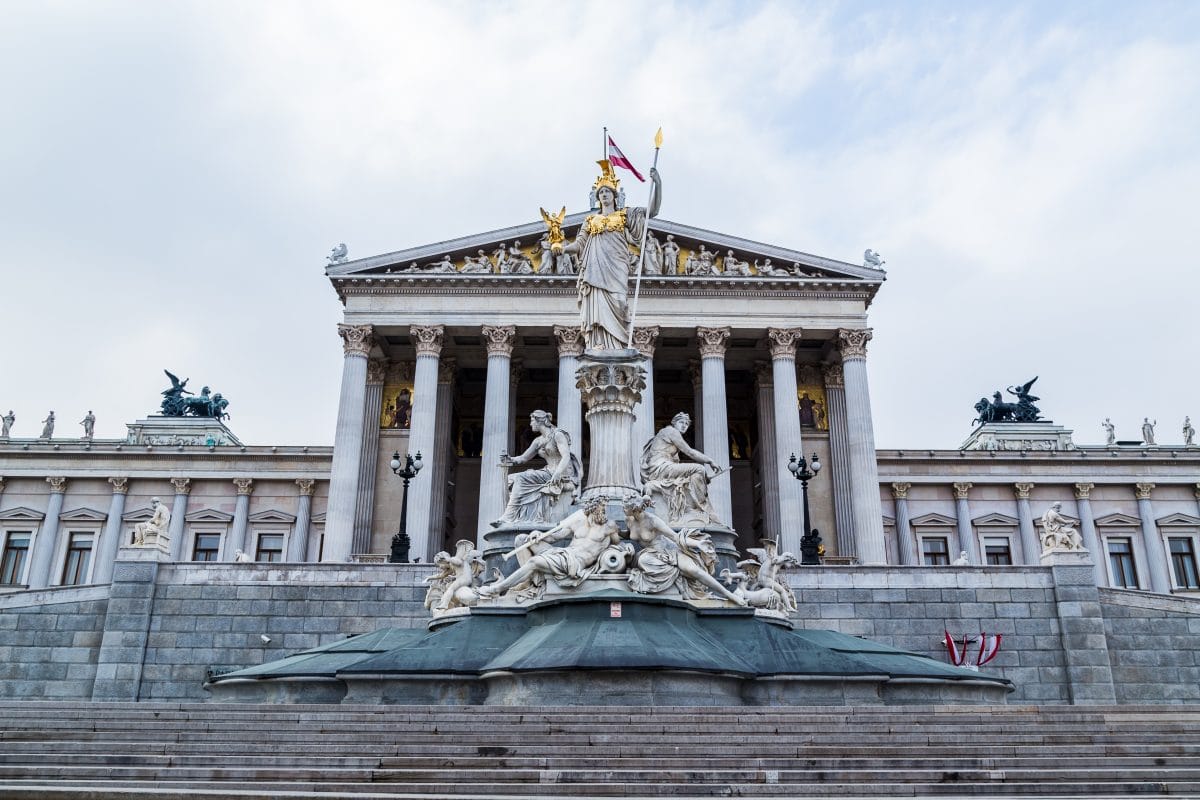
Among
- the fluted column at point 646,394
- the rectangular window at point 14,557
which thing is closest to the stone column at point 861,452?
the fluted column at point 646,394

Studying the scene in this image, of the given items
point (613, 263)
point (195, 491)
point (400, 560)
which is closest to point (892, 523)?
point (400, 560)

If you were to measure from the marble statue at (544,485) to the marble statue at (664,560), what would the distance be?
287 centimetres

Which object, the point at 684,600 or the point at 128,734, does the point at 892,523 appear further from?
the point at 128,734

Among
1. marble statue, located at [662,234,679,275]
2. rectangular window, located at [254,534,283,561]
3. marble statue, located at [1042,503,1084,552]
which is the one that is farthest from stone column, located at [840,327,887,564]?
rectangular window, located at [254,534,283,561]

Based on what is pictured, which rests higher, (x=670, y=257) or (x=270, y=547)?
(x=670, y=257)

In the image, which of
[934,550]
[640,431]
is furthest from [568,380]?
[934,550]

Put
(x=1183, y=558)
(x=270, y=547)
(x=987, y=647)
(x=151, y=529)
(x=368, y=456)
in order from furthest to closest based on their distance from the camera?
(x=1183, y=558) → (x=270, y=547) → (x=368, y=456) → (x=151, y=529) → (x=987, y=647)

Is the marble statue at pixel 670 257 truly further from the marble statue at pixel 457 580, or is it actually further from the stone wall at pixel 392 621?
the marble statue at pixel 457 580

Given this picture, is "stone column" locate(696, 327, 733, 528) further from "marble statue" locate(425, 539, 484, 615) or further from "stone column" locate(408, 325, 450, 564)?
"marble statue" locate(425, 539, 484, 615)

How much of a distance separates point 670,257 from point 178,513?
29.3m

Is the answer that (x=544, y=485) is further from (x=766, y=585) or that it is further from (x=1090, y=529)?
(x=1090, y=529)

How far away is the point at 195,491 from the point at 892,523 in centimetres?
3691

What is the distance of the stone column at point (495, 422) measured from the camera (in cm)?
4266

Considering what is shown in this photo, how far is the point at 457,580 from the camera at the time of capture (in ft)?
57.7
